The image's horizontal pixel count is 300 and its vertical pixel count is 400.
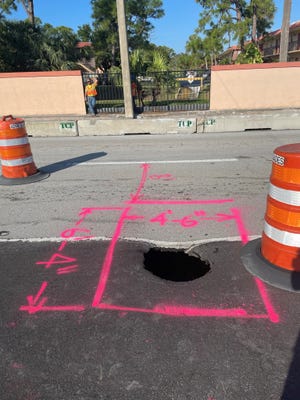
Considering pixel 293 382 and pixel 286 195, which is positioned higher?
pixel 286 195

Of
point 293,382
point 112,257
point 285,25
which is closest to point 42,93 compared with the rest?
point 285,25

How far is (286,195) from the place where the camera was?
2.95m

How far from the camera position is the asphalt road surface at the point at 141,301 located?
2.14 meters

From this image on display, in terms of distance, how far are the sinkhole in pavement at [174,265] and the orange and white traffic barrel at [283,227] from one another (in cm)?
52

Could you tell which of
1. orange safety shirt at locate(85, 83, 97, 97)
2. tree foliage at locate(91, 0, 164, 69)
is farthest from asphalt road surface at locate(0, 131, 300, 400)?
tree foliage at locate(91, 0, 164, 69)

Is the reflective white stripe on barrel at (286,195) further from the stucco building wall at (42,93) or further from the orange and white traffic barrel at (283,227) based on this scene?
the stucco building wall at (42,93)

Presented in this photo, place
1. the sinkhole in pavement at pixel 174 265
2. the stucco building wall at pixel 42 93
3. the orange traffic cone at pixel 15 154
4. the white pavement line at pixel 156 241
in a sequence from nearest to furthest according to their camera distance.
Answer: the sinkhole in pavement at pixel 174 265, the white pavement line at pixel 156 241, the orange traffic cone at pixel 15 154, the stucco building wall at pixel 42 93

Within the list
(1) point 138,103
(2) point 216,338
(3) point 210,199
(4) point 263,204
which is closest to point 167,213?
(3) point 210,199

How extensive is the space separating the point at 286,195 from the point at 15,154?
5.27 meters

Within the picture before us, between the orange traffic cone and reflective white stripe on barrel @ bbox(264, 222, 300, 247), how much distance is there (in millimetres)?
5094

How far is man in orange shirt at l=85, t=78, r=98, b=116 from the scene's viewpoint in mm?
14891

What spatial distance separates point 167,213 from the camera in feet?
15.8

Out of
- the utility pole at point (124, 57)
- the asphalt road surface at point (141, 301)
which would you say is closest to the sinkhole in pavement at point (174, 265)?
the asphalt road surface at point (141, 301)

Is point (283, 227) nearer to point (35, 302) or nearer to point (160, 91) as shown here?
point (35, 302)
